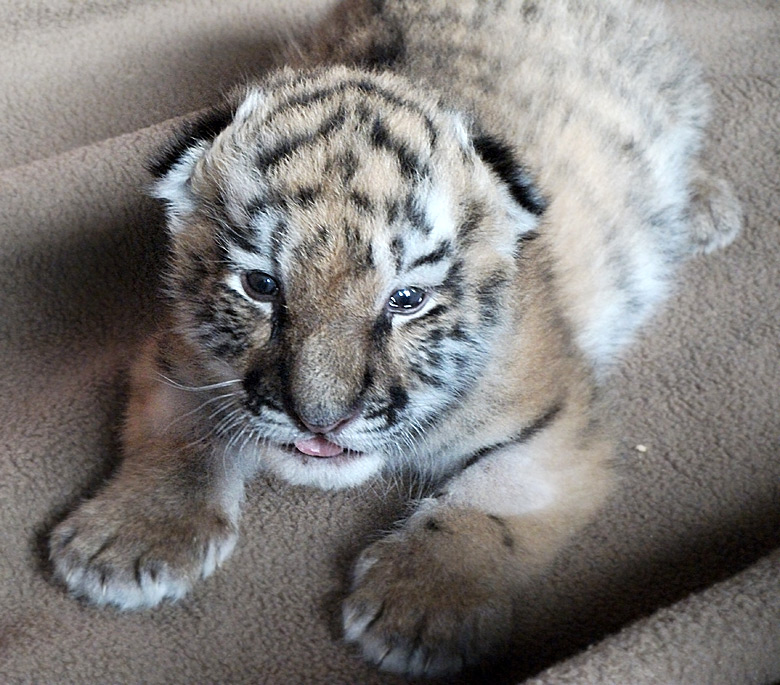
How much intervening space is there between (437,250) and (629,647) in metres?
0.64

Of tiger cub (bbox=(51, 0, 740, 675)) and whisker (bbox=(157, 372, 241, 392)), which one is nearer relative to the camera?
tiger cub (bbox=(51, 0, 740, 675))

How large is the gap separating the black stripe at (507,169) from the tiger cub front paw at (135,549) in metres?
0.78

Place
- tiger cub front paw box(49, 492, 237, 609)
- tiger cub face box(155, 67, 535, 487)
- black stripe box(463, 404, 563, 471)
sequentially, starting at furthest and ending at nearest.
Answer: black stripe box(463, 404, 563, 471)
tiger cub front paw box(49, 492, 237, 609)
tiger cub face box(155, 67, 535, 487)

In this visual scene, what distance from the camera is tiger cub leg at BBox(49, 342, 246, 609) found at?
5.26 feet

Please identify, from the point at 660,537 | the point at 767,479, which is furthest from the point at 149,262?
the point at 767,479

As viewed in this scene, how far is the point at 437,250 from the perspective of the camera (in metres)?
1.44

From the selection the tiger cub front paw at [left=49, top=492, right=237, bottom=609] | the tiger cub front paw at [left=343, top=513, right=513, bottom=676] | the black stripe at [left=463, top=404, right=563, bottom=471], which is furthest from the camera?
the black stripe at [left=463, top=404, right=563, bottom=471]

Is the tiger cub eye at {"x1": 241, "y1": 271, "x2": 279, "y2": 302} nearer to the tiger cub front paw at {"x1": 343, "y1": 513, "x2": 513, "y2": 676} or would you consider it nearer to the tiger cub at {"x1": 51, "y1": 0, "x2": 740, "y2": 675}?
the tiger cub at {"x1": 51, "y1": 0, "x2": 740, "y2": 675}

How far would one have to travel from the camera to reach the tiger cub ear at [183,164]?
1.59m

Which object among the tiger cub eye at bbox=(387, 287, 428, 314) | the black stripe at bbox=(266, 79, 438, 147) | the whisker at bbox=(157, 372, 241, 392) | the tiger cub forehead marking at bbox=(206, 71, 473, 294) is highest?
the black stripe at bbox=(266, 79, 438, 147)

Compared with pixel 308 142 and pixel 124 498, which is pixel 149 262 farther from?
pixel 308 142

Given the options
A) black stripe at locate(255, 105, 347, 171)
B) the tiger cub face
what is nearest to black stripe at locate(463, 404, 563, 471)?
the tiger cub face

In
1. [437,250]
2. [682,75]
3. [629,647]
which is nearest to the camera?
[629,647]

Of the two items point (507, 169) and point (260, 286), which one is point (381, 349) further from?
point (507, 169)
